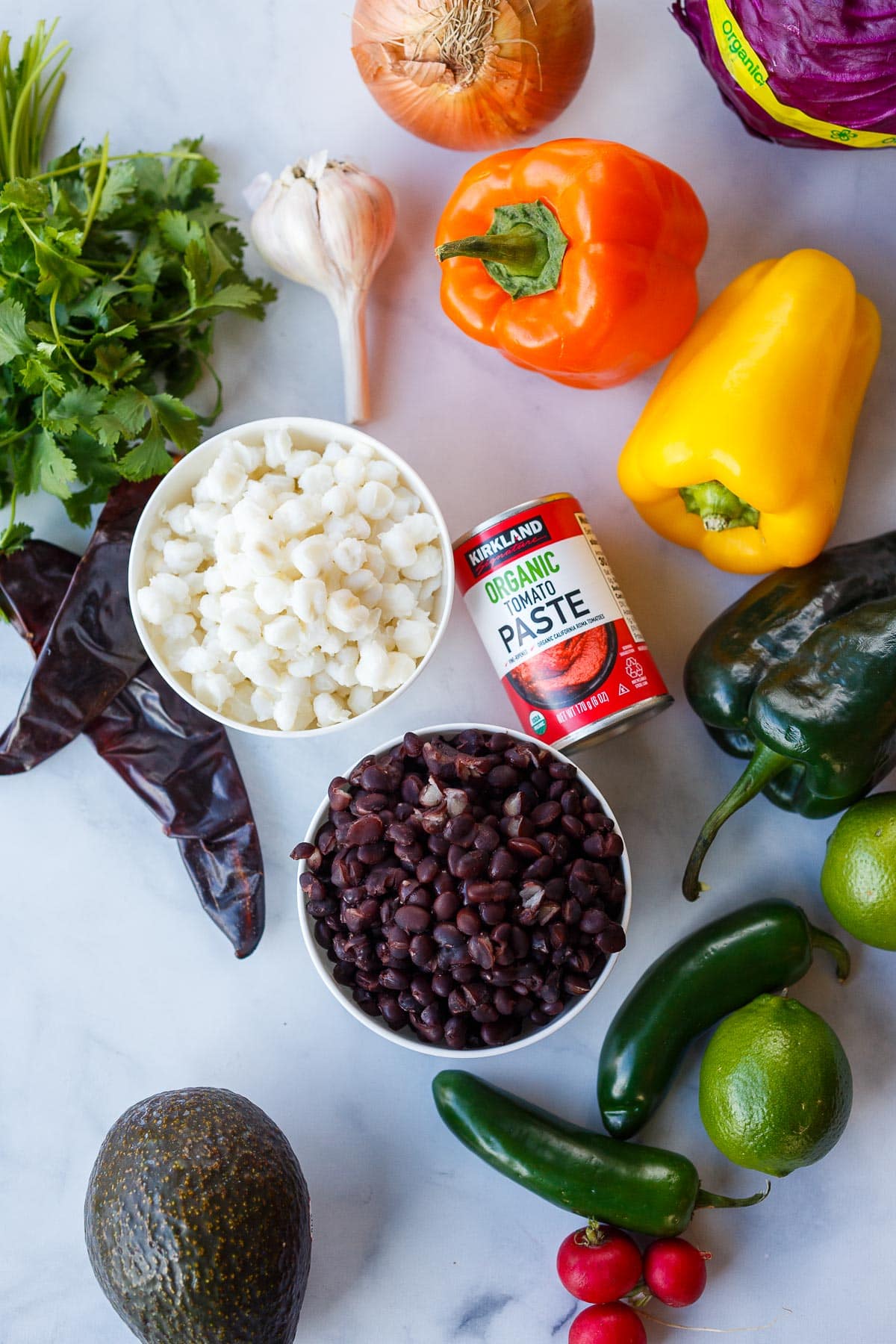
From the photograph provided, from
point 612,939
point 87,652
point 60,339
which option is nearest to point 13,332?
point 60,339

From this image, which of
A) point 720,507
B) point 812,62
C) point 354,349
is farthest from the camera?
point 354,349

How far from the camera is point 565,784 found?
4.68 feet

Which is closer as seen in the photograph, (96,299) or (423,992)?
(423,992)

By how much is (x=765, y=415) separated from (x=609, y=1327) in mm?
1308

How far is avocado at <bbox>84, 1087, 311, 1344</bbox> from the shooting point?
130 centimetres

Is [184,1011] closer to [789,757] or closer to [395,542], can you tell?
[395,542]

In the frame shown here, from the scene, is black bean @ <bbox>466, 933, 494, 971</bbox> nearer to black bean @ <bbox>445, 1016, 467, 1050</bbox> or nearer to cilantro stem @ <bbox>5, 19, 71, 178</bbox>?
black bean @ <bbox>445, 1016, 467, 1050</bbox>

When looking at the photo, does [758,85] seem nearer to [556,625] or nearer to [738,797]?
[556,625]

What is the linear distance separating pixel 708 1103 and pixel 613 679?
2.01 feet

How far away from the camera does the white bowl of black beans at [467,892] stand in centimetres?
134

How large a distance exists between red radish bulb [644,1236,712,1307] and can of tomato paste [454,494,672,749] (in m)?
0.74

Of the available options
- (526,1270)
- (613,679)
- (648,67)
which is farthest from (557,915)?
(648,67)

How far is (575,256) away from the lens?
142 centimetres

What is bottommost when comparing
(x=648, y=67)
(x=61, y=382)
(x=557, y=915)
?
(x=557, y=915)
